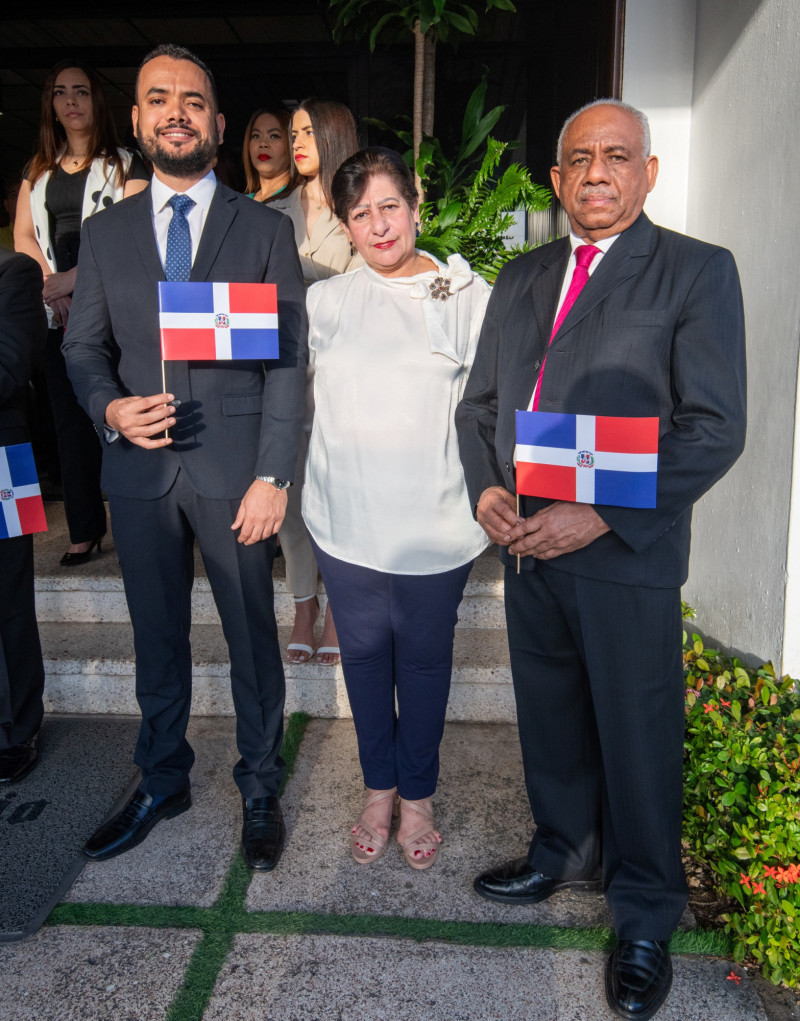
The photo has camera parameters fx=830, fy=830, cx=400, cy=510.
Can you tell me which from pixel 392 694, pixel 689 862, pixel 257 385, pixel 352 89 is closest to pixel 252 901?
pixel 392 694

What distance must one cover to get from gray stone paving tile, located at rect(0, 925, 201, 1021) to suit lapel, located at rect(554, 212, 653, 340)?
195 centimetres

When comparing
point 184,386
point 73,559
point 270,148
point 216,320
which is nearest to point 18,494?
point 184,386

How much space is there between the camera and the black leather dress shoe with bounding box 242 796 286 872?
2.57 metres

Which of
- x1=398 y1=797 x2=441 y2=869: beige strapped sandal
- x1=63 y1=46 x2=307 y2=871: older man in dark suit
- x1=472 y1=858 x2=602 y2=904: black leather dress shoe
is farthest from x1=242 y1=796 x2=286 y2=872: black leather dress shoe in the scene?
x1=472 y1=858 x2=602 y2=904: black leather dress shoe

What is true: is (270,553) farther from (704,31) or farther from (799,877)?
(704,31)

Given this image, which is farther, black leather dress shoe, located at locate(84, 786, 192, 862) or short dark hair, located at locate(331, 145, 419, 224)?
black leather dress shoe, located at locate(84, 786, 192, 862)

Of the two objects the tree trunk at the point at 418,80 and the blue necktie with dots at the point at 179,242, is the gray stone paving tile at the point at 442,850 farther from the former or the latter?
the tree trunk at the point at 418,80

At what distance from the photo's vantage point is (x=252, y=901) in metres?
2.43

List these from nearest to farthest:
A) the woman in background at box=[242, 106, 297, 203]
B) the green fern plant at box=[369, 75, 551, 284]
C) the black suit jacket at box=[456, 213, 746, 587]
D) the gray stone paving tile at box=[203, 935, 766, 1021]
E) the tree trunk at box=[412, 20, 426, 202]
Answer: the black suit jacket at box=[456, 213, 746, 587], the gray stone paving tile at box=[203, 935, 766, 1021], the woman in background at box=[242, 106, 297, 203], the green fern plant at box=[369, 75, 551, 284], the tree trunk at box=[412, 20, 426, 202]

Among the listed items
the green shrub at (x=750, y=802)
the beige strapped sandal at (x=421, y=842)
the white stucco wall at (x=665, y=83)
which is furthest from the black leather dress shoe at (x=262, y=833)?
the white stucco wall at (x=665, y=83)

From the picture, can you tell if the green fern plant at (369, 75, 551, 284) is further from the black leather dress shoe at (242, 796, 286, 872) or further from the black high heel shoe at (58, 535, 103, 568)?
the black leather dress shoe at (242, 796, 286, 872)

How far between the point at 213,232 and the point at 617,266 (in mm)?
1147

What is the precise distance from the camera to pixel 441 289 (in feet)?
7.56

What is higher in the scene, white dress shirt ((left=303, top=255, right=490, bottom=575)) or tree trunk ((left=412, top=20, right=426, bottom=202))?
tree trunk ((left=412, top=20, right=426, bottom=202))
